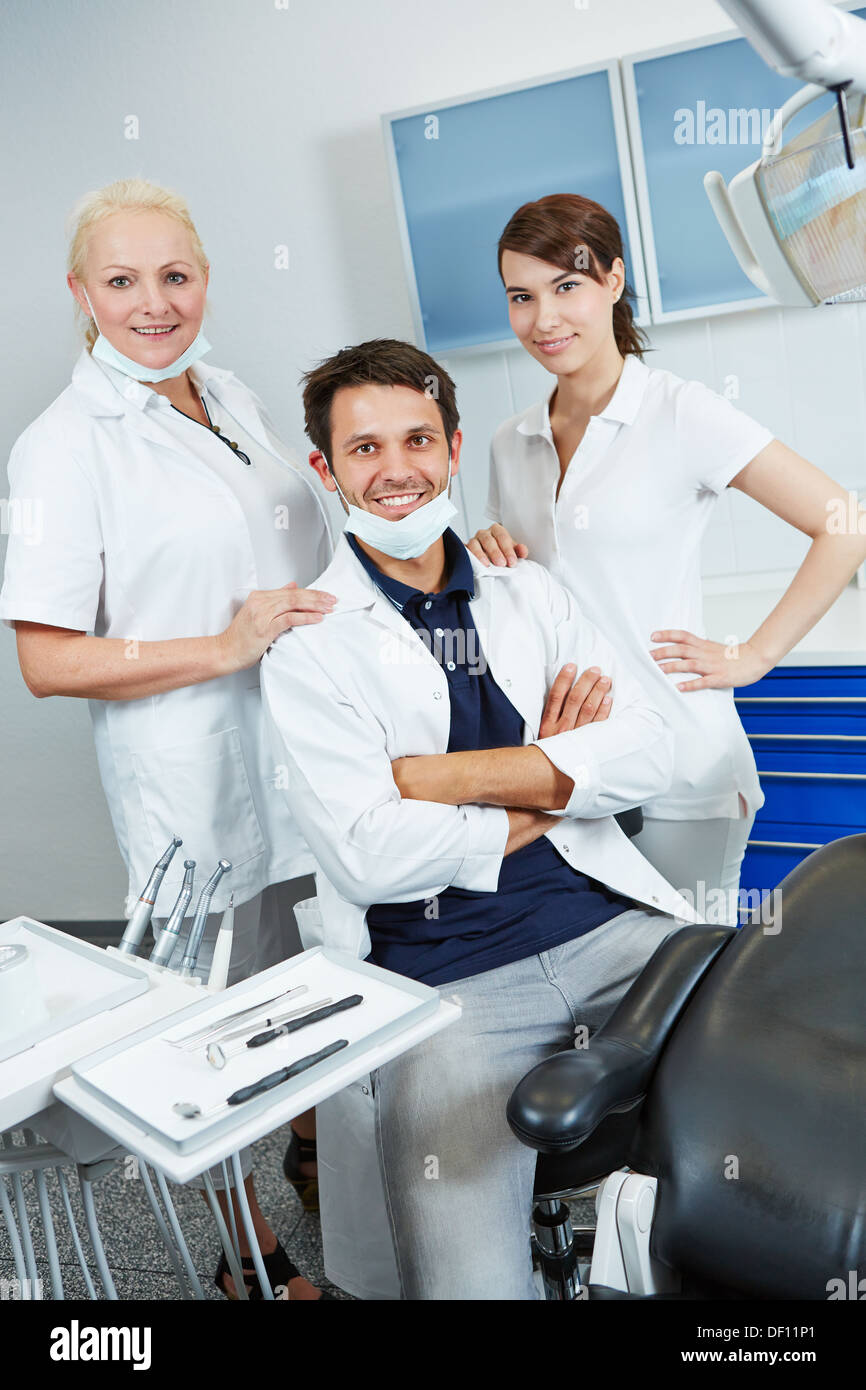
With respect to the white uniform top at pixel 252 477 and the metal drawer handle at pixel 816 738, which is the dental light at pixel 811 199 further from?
the metal drawer handle at pixel 816 738

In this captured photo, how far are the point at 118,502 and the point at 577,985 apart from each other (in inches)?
38.0

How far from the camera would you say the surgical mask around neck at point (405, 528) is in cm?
158

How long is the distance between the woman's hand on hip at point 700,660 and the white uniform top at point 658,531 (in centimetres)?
2

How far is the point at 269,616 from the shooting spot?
1.57 m

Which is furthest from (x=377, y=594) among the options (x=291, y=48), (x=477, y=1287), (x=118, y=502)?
(x=291, y=48)

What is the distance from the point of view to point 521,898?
5.07 feet

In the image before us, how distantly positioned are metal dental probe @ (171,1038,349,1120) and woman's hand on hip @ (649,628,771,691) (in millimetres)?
939

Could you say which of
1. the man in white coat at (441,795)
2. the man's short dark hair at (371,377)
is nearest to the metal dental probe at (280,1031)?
the man in white coat at (441,795)

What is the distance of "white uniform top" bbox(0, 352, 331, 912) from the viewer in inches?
65.7

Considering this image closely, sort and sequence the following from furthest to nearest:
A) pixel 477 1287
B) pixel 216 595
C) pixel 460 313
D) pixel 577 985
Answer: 1. pixel 460 313
2. pixel 216 595
3. pixel 577 985
4. pixel 477 1287

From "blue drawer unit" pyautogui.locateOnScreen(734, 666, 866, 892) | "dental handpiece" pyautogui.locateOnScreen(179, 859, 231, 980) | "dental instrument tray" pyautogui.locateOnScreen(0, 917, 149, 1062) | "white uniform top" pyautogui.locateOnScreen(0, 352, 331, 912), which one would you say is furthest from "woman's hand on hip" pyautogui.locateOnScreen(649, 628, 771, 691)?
"dental instrument tray" pyautogui.locateOnScreen(0, 917, 149, 1062)

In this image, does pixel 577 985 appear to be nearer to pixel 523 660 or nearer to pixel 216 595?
pixel 523 660
